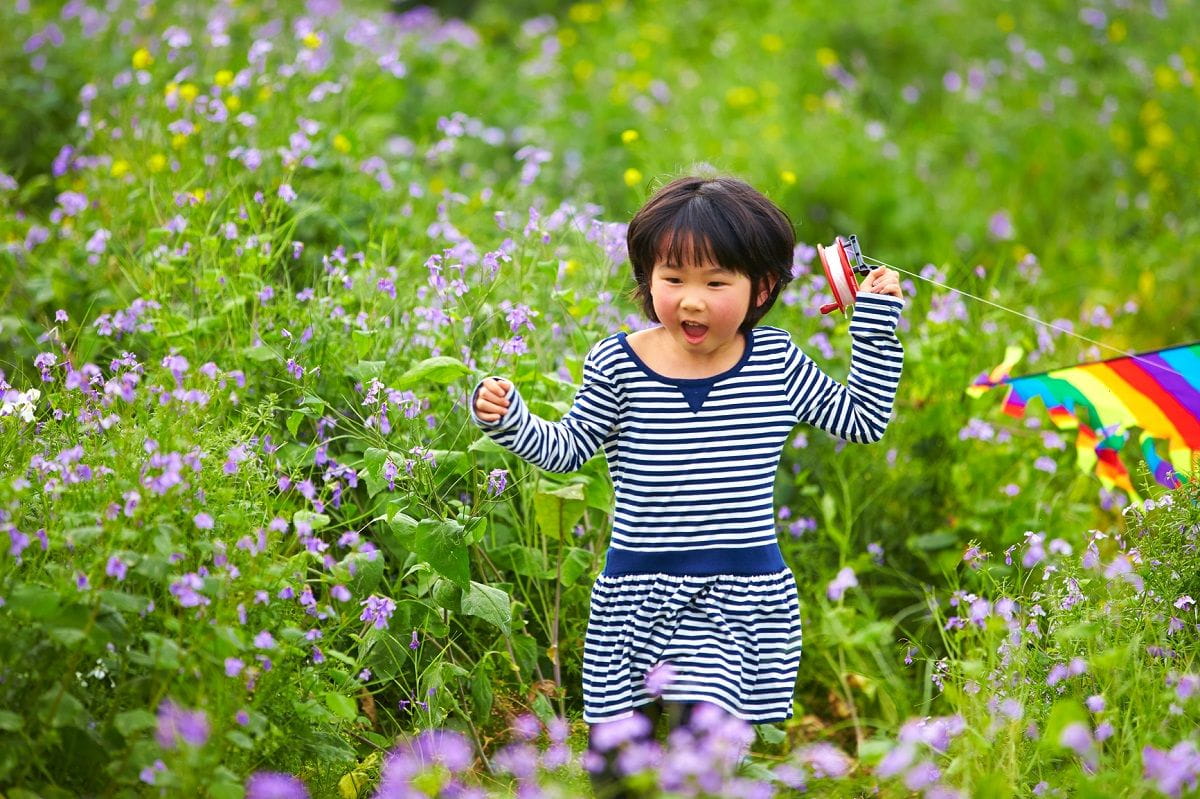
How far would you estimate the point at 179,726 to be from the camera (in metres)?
1.89

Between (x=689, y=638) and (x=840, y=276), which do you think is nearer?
(x=689, y=638)

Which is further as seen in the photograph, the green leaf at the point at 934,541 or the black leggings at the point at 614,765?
the green leaf at the point at 934,541

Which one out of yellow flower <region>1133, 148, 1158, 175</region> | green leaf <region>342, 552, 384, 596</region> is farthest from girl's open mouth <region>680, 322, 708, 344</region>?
yellow flower <region>1133, 148, 1158, 175</region>

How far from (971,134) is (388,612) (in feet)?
16.4

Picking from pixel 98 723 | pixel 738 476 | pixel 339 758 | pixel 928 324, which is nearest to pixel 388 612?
pixel 339 758

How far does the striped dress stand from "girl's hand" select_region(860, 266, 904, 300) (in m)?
0.02

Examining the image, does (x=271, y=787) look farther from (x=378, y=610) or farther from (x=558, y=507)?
(x=558, y=507)

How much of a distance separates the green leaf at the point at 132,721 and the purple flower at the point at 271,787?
0.18 meters

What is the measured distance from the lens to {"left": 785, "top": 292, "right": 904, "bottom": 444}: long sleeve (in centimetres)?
240

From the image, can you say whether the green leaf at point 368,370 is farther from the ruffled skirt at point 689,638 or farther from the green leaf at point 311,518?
the ruffled skirt at point 689,638

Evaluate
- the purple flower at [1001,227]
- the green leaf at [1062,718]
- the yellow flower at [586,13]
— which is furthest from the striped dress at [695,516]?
the yellow flower at [586,13]

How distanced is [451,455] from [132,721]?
832mm

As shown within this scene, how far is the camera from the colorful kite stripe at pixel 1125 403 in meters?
2.87

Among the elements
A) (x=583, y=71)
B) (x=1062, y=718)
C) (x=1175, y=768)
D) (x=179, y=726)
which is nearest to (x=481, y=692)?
(x=179, y=726)
